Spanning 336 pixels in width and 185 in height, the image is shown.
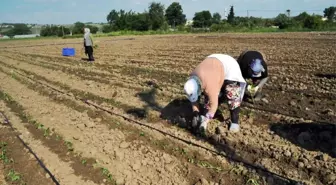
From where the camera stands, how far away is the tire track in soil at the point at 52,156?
3.89 meters

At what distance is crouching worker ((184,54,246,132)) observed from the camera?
4032 mm

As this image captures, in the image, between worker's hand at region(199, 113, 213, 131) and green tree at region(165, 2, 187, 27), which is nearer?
worker's hand at region(199, 113, 213, 131)

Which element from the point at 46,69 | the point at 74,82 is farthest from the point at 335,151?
→ the point at 46,69

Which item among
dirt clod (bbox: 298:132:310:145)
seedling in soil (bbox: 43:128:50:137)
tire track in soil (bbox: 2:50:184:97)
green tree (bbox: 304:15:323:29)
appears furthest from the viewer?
green tree (bbox: 304:15:323:29)

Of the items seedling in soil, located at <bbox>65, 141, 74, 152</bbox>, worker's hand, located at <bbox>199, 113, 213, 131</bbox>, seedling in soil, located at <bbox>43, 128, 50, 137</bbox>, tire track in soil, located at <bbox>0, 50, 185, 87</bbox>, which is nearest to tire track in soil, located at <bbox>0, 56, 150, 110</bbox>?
tire track in soil, located at <bbox>0, 50, 185, 87</bbox>

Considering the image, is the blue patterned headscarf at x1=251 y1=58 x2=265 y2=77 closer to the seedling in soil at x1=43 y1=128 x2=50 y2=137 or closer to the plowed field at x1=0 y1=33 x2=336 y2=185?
the plowed field at x1=0 y1=33 x2=336 y2=185

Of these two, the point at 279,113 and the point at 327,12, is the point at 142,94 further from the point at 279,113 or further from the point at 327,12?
the point at 327,12

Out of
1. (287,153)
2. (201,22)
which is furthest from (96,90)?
(201,22)

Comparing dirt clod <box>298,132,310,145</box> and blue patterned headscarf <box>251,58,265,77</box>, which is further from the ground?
blue patterned headscarf <box>251,58,265,77</box>

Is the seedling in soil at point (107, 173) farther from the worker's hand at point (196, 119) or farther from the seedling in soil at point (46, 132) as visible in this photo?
the seedling in soil at point (46, 132)

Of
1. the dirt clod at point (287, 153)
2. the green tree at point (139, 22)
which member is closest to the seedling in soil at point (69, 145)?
the dirt clod at point (287, 153)

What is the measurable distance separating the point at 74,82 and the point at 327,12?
8503 centimetres

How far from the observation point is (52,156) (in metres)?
4.46

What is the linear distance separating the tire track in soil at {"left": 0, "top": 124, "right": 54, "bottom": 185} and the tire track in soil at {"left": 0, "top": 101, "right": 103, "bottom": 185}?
78 mm
